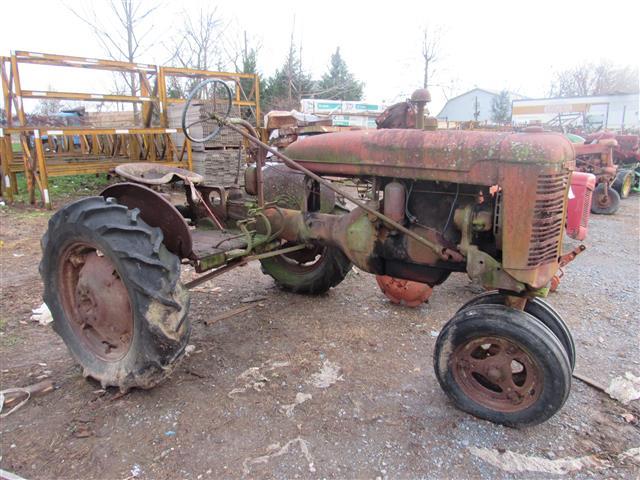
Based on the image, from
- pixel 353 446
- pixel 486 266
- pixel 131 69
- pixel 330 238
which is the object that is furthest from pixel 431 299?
pixel 131 69

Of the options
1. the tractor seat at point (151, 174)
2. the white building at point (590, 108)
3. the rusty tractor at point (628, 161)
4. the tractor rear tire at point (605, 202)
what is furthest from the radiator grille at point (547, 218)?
the white building at point (590, 108)

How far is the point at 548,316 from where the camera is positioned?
252 cm

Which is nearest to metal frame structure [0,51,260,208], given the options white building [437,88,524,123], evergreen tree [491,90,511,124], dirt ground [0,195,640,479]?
dirt ground [0,195,640,479]

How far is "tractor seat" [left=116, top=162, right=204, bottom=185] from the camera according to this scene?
10.3 feet

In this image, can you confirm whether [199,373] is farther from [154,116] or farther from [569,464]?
[154,116]

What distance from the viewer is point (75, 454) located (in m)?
2.16

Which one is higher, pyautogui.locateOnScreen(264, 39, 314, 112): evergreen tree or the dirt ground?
pyautogui.locateOnScreen(264, 39, 314, 112): evergreen tree

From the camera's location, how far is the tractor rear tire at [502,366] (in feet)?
7.13

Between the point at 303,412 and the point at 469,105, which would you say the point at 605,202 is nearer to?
the point at 303,412

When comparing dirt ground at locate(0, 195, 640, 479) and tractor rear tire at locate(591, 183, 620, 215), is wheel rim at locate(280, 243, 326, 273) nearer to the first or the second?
dirt ground at locate(0, 195, 640, 479)

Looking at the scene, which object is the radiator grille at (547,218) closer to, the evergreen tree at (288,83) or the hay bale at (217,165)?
the hay bale at (217,165)

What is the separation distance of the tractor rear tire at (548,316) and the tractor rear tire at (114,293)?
61.4 inches

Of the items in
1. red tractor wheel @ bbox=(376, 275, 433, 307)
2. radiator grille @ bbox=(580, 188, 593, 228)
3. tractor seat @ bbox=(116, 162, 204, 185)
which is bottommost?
red tractor wheel @ bbox=(376, 275, 433, 307)

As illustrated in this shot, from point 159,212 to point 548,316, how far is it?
88.8 inches
